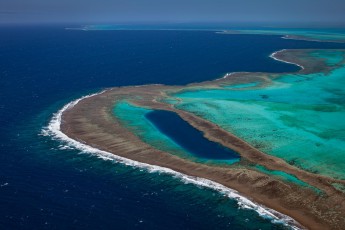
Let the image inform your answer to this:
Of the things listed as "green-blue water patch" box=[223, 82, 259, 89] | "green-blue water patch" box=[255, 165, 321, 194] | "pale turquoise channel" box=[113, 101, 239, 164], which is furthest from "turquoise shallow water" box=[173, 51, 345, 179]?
"pale turquoise channel" box=[113, 101, 239, 164]

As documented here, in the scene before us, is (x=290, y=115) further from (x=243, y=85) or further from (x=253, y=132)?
(x=243, y=85)

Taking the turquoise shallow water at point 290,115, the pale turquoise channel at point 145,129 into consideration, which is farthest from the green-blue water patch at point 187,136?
the turquoise shallow water at point 290,115

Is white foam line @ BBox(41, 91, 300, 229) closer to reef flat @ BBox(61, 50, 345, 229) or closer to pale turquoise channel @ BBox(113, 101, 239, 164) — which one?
reef flat @ BBox(61, 50, 345, 229)

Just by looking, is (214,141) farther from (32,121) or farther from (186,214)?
(32,121)

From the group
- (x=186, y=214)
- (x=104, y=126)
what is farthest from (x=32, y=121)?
(x=186, y=214)

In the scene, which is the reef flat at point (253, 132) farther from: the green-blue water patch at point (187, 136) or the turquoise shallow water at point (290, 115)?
the green-blue water patch at point (187, 136)

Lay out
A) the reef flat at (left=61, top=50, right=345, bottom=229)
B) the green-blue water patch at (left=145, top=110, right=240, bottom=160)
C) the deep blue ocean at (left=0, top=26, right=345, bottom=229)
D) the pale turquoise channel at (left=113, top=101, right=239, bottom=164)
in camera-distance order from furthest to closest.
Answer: the pale turquoise channel at (left=113, top=101, right=239, bottom=164), the green-blue water patch at (left=145, top=110, right=240, bottom=160), the reef flat at (left=61, top=50, right=345, bottom=229), the deep blue ocean at (left=0, top=26, right=345, bottom=229)

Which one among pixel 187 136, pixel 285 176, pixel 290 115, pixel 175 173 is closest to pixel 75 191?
pixel 175 173
